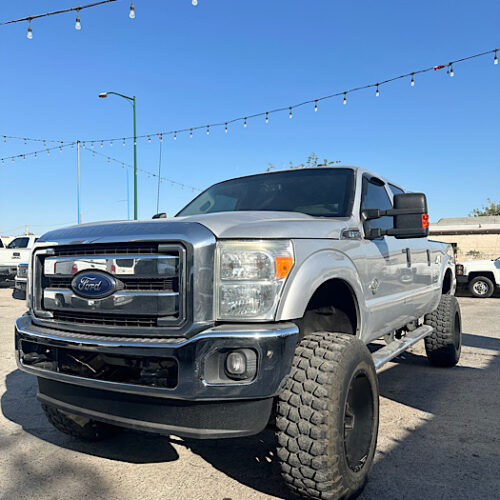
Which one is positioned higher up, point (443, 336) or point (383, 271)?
point (383, 271)

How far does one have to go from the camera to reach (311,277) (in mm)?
2424

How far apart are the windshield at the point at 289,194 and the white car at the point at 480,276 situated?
1139cm

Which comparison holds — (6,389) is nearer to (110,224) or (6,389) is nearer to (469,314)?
(110,224)

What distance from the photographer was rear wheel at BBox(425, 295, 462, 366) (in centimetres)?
529

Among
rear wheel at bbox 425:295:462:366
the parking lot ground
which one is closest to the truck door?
the parking lot ground

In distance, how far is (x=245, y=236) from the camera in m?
2.29

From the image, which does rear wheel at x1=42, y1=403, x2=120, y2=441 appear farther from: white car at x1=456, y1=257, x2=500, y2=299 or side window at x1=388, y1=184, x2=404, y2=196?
white car at x1=456, y1=257, x2=500, y2=299

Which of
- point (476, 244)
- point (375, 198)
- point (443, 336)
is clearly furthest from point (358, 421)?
point (476, 244)

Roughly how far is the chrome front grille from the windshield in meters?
1.44

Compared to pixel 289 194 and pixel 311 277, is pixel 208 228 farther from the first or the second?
pixel 289 194

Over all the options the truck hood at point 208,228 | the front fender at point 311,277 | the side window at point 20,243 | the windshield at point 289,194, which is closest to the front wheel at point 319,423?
the front fender at point 311,277

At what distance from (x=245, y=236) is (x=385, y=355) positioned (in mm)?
1792

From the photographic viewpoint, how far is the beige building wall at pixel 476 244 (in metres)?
26.5

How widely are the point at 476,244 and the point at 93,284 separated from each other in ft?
92.8
